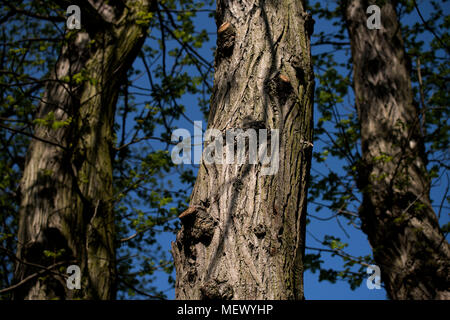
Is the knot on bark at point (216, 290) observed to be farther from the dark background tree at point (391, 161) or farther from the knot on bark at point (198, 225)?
the dark background tree at point (391, 161)

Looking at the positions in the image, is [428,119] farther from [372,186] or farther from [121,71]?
[121,71]

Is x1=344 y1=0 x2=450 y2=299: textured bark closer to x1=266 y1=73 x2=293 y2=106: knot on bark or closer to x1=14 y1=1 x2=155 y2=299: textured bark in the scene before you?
x1=266 y1=73 x2=293 y2=106: knot on bark

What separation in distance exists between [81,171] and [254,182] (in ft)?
10.7

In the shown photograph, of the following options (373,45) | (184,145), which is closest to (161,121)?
(184,145)

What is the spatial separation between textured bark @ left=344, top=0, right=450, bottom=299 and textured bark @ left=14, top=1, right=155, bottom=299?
309 cm

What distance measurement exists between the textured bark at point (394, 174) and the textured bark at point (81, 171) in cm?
309

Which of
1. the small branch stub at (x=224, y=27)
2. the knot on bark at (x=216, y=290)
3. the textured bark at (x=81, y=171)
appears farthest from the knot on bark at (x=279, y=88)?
the textured bark at (x=81, y=171)

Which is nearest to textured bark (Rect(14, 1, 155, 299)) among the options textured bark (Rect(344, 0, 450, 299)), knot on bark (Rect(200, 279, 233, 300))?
knot on bark (Rect(200, 279, 233, 300))

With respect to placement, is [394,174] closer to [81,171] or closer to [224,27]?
[224,27]

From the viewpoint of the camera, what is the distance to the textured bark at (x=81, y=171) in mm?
3947

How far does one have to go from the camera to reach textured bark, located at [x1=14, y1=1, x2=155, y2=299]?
395 centimetres

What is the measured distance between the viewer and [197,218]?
1601 mm

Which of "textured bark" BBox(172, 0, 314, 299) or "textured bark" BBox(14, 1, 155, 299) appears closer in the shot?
"textured bark" BBox(172, 0, 314, 299)

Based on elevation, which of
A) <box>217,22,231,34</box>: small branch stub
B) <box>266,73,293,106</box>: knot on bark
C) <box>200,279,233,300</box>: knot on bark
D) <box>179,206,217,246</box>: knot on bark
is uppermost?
<box>217,22,231,34</box>: small branch stub
